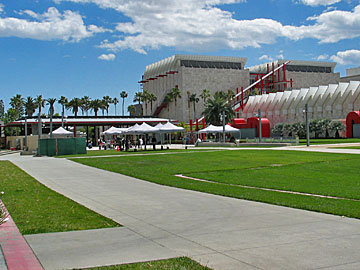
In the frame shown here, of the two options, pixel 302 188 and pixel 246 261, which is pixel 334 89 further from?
pixel 246 261

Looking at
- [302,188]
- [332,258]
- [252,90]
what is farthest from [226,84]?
[332,258]

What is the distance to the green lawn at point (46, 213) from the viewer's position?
866cm

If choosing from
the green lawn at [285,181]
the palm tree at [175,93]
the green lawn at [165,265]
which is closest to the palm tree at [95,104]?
the palm tree at [175,93]

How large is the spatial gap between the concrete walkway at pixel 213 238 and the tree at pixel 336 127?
6814 cm

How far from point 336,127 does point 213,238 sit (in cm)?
7272

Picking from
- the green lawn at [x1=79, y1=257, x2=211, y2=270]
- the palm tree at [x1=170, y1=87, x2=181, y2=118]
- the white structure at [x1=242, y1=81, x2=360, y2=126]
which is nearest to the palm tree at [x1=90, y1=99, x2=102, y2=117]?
the palm tree at [x1=170, y1=87, x2=181, y2=118]

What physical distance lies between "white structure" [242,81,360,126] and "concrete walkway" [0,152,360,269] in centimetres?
7635

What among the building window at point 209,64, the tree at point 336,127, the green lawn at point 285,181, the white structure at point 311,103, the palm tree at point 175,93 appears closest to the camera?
the green lawn at point 285,181

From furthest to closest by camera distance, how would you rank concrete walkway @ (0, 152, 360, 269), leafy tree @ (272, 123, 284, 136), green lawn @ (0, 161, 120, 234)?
leafy tree @ (272, 123, 284, 136) < green lawn @ (0, 161, 120, 234) < concrete walkway @ (0, 152, 360, 269)

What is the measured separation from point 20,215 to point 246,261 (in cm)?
589

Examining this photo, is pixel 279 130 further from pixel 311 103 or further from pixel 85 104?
pixel 85 104

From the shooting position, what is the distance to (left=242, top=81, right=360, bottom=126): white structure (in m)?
86.2

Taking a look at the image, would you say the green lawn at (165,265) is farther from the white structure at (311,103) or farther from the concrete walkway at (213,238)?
the white structure at (311,103)

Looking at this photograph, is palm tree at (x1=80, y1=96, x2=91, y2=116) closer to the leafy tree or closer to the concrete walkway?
the leafy tree
